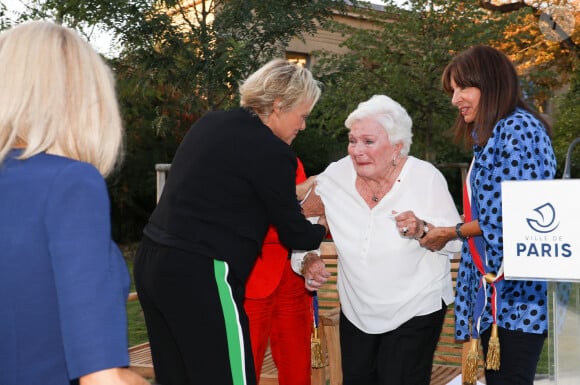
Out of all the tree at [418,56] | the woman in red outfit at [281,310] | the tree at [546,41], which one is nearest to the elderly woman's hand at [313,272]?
the woman in red outfit at [281,310]

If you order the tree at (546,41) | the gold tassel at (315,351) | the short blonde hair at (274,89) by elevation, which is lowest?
the gold tassel at (315,351)

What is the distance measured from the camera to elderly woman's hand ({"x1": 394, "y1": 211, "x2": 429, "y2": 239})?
309 centimetres

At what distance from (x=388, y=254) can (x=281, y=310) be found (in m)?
0.75

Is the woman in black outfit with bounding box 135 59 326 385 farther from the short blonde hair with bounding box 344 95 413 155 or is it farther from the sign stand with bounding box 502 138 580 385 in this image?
the sign stand with bounding box 502 138 580 385

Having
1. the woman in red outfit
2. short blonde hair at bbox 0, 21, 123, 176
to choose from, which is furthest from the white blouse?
short blonde hair at bbox 0, 21, 123, 176

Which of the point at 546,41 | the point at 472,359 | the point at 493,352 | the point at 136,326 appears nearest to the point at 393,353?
the point at 472,359

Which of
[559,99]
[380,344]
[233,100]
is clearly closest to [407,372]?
[380,344]

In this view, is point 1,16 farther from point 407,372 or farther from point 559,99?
point 559,99

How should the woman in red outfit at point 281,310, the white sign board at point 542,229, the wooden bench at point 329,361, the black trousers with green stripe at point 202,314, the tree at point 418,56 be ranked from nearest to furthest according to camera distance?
1. the white sign board at point 542,229
2. the black trousers with green stripe at point 202,314
3. the woman in red outfit at point 281,310
4. the wooden bench at point 329,361
5. the tree at point 418,56

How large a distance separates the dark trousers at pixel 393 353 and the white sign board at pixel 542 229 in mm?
762

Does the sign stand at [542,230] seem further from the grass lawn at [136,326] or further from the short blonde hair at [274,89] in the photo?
the grass lawn at [136,326]

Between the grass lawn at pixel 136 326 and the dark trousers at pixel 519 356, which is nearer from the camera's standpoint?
the dark trousers at pixel 519 356

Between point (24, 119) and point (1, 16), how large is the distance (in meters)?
9.28

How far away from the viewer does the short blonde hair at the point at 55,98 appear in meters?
1.43
